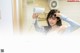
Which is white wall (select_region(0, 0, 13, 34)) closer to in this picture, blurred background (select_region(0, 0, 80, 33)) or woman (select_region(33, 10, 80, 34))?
blurred background (select_region(0, 0, 80, 33))

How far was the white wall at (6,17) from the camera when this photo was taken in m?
1.13

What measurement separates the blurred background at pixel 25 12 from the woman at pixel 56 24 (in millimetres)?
28

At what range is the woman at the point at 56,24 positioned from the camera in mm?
1100

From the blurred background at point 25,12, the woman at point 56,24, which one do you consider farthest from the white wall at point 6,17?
the woman at point 56,24

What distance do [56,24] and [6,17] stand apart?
41cm

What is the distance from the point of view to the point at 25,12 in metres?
1.11

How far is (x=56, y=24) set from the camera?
1.12 metres

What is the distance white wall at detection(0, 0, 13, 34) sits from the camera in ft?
3.70

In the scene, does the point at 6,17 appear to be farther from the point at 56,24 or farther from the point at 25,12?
the point at 56,24

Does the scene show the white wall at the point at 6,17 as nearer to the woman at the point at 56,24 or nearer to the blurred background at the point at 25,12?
the blurred background at the point at 25,12

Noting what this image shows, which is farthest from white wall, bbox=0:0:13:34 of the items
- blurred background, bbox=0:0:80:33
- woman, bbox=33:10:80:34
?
woman, bbox=33:10:80:34

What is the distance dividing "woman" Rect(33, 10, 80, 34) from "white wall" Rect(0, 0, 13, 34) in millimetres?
203

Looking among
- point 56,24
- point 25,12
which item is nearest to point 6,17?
point 25,12

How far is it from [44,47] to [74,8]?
0.40 metres
